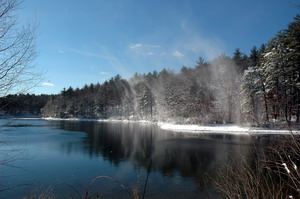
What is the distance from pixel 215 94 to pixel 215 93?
65cm

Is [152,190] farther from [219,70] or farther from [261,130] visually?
[219,70]

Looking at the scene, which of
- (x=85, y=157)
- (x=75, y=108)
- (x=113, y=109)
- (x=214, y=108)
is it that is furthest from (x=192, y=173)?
(x=75, y=108)

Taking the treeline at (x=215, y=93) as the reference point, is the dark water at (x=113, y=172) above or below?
below

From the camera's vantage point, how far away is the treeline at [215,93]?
28909mm

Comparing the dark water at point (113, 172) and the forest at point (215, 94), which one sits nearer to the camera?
the dark water at point (113, 172)

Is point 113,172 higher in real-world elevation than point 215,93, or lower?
lower

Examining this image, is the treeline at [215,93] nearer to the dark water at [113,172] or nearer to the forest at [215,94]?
the forest at [215,94]

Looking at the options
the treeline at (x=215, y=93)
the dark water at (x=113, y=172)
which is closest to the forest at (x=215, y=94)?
the treeline at (x=215, y=93)

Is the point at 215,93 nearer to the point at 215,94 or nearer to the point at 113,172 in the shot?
the point at 215,94

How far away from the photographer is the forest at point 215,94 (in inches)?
1137

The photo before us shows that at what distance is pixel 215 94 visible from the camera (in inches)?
2046

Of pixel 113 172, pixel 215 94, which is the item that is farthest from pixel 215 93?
pixel 113 172

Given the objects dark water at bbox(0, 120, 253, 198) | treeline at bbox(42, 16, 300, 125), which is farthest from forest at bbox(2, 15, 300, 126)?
dark water at bbox(0, 120, 253, 198)

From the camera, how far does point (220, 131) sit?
3538 cm
